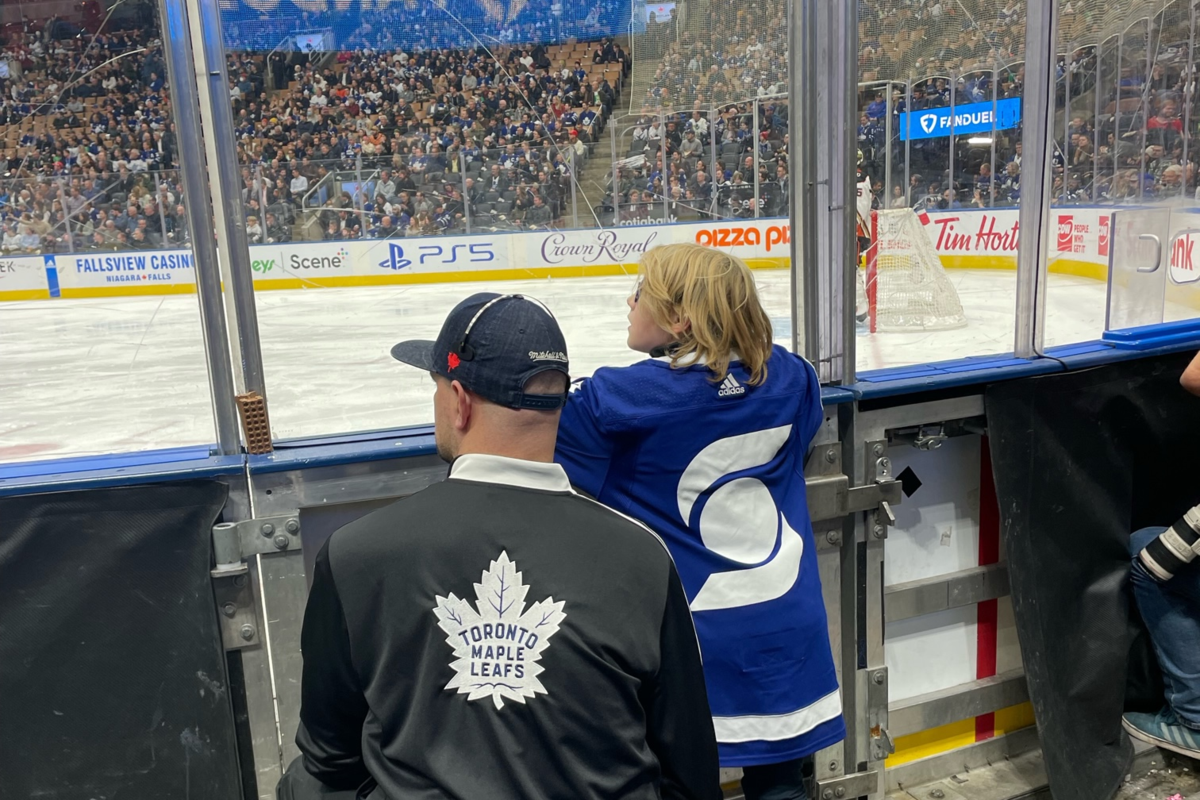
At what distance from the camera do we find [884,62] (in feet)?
6.68

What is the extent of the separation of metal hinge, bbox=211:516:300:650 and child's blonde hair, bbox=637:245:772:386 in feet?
2.46

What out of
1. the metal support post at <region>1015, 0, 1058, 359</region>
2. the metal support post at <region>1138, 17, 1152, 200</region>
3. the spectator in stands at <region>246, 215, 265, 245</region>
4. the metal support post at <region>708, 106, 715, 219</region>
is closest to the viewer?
the spectator in stands at <region>246, 215, 265, 245</region>

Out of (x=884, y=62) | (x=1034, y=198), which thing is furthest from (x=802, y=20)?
(x=1034, y=198)

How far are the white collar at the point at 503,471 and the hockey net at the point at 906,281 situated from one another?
1.42 metres

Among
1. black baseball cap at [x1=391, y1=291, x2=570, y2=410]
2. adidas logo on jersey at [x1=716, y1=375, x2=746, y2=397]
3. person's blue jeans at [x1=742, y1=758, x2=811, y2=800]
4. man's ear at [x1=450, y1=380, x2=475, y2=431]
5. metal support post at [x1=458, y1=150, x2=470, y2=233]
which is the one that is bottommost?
person's blue jeans at [x1=742, y1=758, x2=811, y2=800]

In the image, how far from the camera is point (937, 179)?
224cm

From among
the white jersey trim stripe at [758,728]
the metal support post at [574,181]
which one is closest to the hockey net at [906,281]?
the metal support post at [574,181]

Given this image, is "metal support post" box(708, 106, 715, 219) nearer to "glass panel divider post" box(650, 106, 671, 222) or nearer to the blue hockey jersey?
"glass panel divider post" box(650, 106, 671, 222)

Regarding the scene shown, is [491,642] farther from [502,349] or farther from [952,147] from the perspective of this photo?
[952,147]

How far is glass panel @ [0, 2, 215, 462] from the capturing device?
60.7 inches

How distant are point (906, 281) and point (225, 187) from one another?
4.99ft

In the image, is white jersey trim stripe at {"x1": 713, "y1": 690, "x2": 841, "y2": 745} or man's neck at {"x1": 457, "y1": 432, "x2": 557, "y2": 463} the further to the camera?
white jersey trim stripe at {"x1": 713, "y1": 690, "x2": 841, "y2": 745}

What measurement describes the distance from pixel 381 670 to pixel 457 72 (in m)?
1.24

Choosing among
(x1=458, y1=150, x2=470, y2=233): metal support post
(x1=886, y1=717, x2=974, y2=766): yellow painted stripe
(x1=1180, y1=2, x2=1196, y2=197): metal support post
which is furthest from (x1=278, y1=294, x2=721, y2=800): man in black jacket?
(x1=1180, y1=2, x2=1196, y2=197): metal support post
